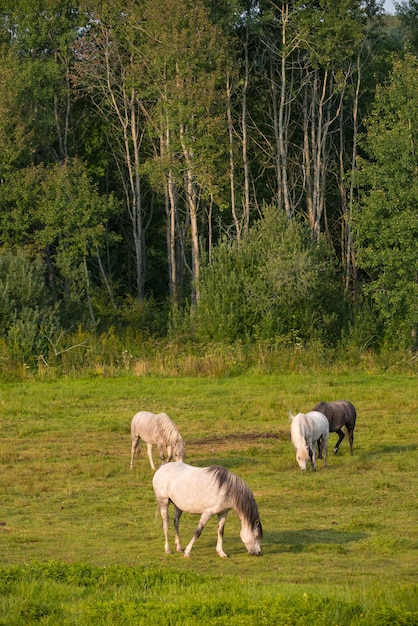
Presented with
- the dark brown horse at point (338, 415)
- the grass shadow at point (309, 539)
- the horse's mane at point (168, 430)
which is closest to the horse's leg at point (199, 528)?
the grass shadow at point (309, 539)

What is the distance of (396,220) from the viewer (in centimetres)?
3772

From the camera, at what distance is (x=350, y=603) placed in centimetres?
977

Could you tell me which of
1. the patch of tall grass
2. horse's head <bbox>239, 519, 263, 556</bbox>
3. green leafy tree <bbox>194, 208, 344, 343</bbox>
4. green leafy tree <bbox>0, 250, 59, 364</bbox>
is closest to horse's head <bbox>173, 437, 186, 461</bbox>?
horse's head <bbox>239, 519, 263, 556</bbox>

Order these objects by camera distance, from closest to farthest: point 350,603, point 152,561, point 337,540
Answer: point 350,603, point 152,561, point 337,540

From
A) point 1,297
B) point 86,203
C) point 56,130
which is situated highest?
point 56,130

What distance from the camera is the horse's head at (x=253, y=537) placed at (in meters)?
12.8

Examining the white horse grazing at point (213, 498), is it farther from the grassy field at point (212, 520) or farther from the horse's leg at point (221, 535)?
the grassy field at point (212, 520)

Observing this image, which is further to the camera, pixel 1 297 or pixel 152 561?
pixel 1 297

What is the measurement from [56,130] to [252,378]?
2535 cm

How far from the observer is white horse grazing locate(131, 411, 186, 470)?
17516 millimetres

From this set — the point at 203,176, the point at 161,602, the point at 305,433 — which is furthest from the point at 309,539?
the point at 203,176

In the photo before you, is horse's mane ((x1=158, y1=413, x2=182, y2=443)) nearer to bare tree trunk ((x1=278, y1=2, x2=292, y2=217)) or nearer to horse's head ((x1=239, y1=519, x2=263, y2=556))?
horse's head ((x1=239, y1=519, x2=263, y2=556))

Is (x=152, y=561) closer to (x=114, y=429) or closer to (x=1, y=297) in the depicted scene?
(x=114, y=429)

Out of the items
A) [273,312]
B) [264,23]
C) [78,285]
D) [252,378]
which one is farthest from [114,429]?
[264,23]
